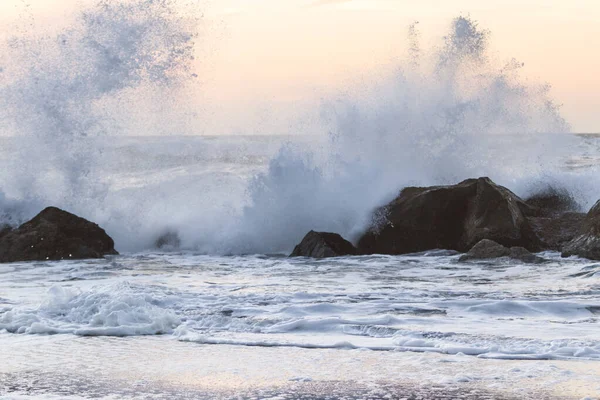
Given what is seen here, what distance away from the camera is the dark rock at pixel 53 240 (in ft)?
34.5

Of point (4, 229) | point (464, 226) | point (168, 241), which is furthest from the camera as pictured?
point (168, 241)

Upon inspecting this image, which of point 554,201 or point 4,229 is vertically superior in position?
point 4,229

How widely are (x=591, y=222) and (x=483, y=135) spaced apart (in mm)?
6005

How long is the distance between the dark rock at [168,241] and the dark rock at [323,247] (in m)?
2.53

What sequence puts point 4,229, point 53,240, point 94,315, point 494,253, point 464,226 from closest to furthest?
point 94,315 < point 494,253 < point 53,240 < point 464,226 < point 4,229

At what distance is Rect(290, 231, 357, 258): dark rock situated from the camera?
10.9m

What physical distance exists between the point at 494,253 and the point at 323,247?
236cm

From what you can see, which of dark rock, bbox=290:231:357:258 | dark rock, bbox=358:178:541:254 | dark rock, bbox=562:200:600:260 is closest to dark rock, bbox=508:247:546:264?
dark rock, bbox=562:200:600:260

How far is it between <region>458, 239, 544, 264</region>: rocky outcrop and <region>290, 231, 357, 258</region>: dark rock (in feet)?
5.88

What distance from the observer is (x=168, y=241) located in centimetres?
1296

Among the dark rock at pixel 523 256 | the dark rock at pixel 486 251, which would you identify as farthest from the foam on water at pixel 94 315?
the dark rock at pixel 523 256

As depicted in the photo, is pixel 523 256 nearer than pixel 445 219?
Yes

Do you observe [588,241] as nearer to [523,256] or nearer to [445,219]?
[523,256]

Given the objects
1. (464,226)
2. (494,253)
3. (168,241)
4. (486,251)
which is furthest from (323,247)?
(168,241)
